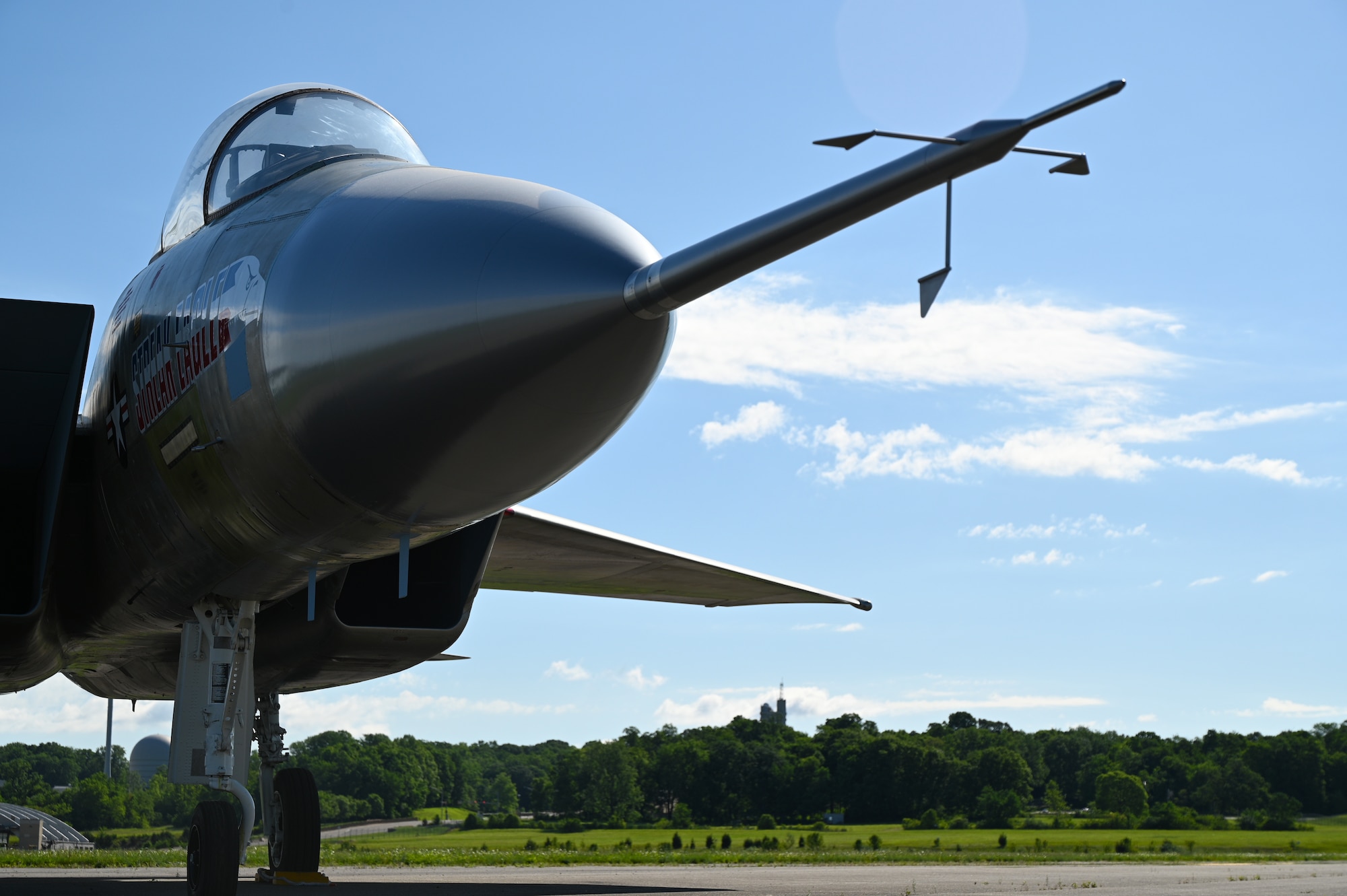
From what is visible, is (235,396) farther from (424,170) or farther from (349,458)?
(424,170)

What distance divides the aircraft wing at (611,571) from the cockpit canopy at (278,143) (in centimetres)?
371

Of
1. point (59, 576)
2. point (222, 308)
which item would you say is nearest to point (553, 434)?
point (222, 308)

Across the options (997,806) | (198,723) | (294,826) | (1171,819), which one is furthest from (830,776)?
(198,723)

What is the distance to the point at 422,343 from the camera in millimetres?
3889

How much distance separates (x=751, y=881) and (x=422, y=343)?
31.3 feet

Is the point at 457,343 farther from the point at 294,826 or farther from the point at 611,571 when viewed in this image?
the point at 611,571

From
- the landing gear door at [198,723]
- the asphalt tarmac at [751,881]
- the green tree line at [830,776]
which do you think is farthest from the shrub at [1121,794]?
the landing gear door at [198,723]

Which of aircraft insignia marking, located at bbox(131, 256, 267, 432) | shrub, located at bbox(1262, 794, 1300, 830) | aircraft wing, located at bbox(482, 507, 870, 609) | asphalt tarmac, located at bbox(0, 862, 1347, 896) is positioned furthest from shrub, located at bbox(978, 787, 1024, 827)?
aircraft insignia marking, located at bbox(131, 256, 267, 432)

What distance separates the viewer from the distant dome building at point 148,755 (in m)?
74.2

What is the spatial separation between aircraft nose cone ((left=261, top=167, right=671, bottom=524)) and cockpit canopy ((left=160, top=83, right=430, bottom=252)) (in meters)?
1.70

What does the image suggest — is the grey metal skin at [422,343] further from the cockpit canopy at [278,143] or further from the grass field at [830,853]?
the grass field at [830,853]

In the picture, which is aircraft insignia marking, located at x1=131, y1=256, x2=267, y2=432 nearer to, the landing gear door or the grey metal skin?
the grey metal skin

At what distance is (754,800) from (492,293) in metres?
57.8

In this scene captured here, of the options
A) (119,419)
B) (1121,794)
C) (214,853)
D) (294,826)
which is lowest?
(1121,794)
